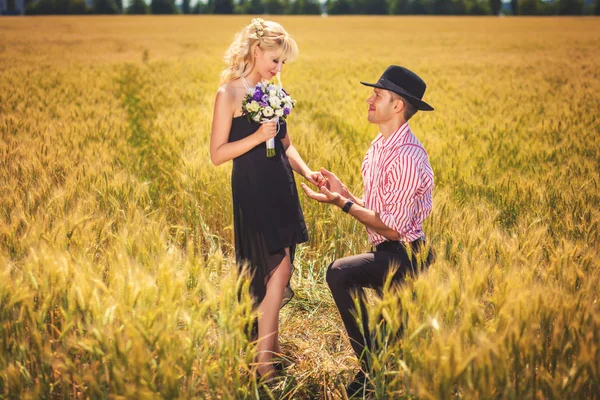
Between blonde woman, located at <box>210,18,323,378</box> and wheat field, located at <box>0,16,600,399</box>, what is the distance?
219 millimetres

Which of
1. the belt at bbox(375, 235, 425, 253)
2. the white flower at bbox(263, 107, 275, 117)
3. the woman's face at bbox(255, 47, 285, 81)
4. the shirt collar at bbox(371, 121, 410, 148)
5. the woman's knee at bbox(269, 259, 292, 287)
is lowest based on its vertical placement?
the woman's knee at bbox(269, 259, 292, 287)

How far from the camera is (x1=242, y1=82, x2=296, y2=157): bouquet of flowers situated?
82.5 inches

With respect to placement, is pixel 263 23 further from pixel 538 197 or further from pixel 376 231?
pixel 538 197

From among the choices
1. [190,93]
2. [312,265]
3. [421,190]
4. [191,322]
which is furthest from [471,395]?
[190,93]

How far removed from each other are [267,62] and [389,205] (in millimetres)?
831

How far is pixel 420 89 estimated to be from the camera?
223 centimetres

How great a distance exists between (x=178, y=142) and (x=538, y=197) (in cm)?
338

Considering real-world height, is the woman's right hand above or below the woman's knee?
above

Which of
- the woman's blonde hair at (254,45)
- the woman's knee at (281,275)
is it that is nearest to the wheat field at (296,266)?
the woman's knee at (281,275)

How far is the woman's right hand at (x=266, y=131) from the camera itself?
2094 millimetres

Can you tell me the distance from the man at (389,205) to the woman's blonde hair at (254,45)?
17.6 inches

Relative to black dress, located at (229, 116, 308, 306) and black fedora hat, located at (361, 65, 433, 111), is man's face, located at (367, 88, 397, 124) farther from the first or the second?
black dress, located at (229, 116, 308, 306)

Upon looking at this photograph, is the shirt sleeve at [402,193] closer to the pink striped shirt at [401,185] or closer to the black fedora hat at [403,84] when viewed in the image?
the pink striped shirt at [401,185]

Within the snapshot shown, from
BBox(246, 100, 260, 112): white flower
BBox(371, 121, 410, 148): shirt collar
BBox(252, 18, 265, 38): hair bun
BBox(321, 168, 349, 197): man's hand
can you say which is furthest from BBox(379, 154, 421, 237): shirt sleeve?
BBox(252, 18, 265, 38): hair bun
